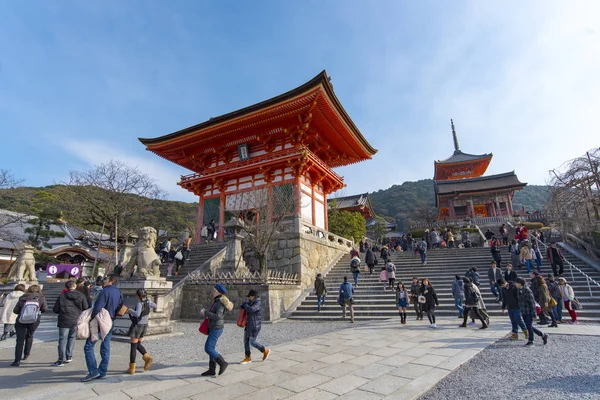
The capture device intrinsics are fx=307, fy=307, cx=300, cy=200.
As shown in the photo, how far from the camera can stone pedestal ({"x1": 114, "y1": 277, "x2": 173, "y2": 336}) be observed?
7.81 m

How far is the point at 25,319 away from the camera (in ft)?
18.6

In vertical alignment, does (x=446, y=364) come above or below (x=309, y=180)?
below

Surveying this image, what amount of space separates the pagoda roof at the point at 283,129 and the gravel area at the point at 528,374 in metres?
14.7

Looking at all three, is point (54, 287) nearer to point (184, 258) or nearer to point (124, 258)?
point (124, 258)

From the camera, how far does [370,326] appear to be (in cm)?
927

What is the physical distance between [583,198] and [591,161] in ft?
5.80

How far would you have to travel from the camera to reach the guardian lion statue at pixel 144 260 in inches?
324

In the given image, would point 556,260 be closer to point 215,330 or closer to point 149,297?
point 215,330

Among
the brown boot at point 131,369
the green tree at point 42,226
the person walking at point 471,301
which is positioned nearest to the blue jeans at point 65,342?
the brown boot at point 131,369

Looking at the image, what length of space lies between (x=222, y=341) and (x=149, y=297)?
2.12m

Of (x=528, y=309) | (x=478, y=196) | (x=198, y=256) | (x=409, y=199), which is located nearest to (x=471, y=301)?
(x=528, y=309)

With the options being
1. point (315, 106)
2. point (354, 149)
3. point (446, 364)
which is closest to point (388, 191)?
point (354, 149)

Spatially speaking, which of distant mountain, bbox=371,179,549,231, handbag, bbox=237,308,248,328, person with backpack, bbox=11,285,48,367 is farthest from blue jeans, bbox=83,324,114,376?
distant mountain, bbox=371,179,549,231

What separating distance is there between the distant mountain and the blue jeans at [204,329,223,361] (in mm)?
68258
